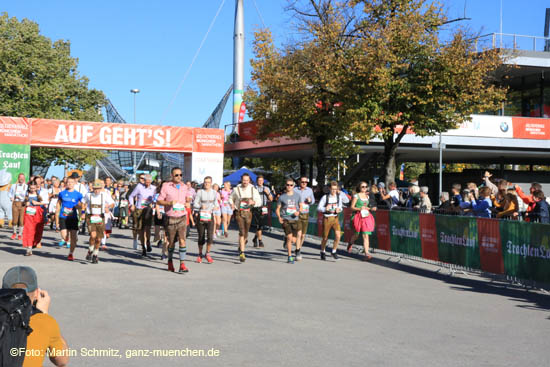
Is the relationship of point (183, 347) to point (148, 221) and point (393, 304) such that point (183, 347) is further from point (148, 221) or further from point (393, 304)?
point (148, 221)

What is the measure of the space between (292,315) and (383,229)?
9.15 metres

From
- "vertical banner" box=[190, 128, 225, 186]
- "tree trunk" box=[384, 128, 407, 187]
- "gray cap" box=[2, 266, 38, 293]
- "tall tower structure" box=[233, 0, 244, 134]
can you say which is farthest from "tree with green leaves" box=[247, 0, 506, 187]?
"tall tower structure" box=[233, 0, 244, 134]

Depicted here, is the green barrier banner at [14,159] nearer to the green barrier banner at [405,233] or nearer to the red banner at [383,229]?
the red banner at [383,229]

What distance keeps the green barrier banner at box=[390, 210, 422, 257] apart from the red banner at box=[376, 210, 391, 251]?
23cm

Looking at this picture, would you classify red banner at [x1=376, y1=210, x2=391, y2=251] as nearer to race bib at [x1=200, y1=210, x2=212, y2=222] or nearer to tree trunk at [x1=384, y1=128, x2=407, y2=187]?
race bib at [x1=200, y1=210, x2=212, y2=222]

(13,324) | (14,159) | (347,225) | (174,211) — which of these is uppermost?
(14,159)

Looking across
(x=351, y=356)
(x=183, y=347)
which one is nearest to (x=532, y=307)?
(x=351, y=356)

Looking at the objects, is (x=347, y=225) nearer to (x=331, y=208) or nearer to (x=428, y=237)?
(x=331, y=208)

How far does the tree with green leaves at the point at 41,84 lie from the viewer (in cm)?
4688

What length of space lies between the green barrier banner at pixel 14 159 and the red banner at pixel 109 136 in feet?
2.64


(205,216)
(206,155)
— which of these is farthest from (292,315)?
(206,155)

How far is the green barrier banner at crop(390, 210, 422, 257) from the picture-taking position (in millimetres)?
15252

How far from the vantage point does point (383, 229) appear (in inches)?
671

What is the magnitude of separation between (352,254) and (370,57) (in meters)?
10.3
